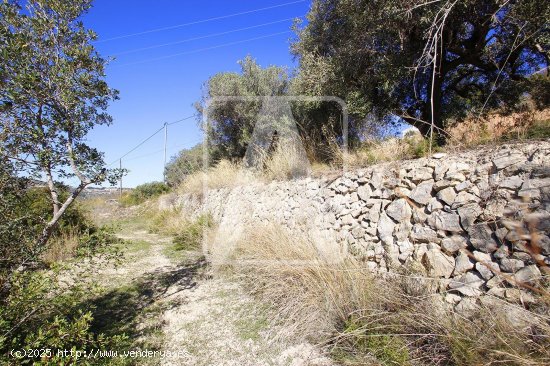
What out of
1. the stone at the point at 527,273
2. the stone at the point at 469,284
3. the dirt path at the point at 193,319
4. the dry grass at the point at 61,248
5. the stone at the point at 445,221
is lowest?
the dirt path at the point at 193,319

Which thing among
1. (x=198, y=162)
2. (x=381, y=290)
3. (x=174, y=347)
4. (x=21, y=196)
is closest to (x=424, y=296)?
(x=381, y=290)

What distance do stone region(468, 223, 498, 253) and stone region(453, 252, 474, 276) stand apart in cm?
16

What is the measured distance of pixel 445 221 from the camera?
3.26 metres

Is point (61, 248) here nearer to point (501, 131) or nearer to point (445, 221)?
point (445, 221)

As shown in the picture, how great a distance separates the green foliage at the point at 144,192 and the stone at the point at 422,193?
712 inches

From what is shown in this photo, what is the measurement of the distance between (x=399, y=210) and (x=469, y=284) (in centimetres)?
120

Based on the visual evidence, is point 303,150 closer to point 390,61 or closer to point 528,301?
point 390,61

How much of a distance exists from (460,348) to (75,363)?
118 inches

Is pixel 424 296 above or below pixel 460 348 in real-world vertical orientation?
above

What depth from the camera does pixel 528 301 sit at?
245 cm

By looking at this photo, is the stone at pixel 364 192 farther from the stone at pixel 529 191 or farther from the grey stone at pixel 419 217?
the stone at pixel 529 191

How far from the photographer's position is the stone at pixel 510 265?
2629mm

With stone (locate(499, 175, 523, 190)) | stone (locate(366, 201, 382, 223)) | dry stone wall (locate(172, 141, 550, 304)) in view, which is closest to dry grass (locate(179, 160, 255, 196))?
dry stone wall (locate(172, 141, 550, 304))

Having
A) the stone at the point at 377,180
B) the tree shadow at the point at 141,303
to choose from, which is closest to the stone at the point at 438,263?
the stone at the point at 377,180
